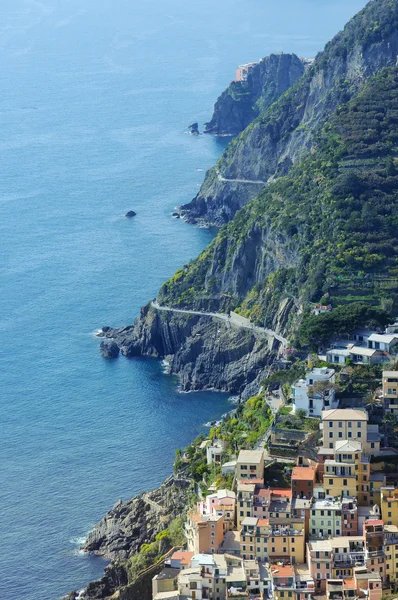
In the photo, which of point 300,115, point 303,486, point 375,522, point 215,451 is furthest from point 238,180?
point 375,522

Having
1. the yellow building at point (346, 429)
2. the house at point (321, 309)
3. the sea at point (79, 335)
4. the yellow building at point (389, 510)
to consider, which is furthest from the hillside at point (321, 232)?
the yellow building at point (389, 510)

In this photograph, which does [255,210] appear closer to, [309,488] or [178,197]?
[178,197]

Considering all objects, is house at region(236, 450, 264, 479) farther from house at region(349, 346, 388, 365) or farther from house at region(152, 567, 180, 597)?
house at region(349, 346, 388, 365)

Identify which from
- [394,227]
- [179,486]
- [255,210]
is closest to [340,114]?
[255,210]

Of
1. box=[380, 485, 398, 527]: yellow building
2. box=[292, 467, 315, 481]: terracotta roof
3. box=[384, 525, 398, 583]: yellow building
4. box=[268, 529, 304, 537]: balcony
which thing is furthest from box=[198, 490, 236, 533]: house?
box=[384, 525, 398, 583]: yellow building

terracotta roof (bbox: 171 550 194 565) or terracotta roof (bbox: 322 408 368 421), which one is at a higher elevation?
terracotta roof (bbox: 322 408 368 421)

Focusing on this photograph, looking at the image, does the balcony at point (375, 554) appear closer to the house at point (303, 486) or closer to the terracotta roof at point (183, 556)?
the house at point (303, 486)
